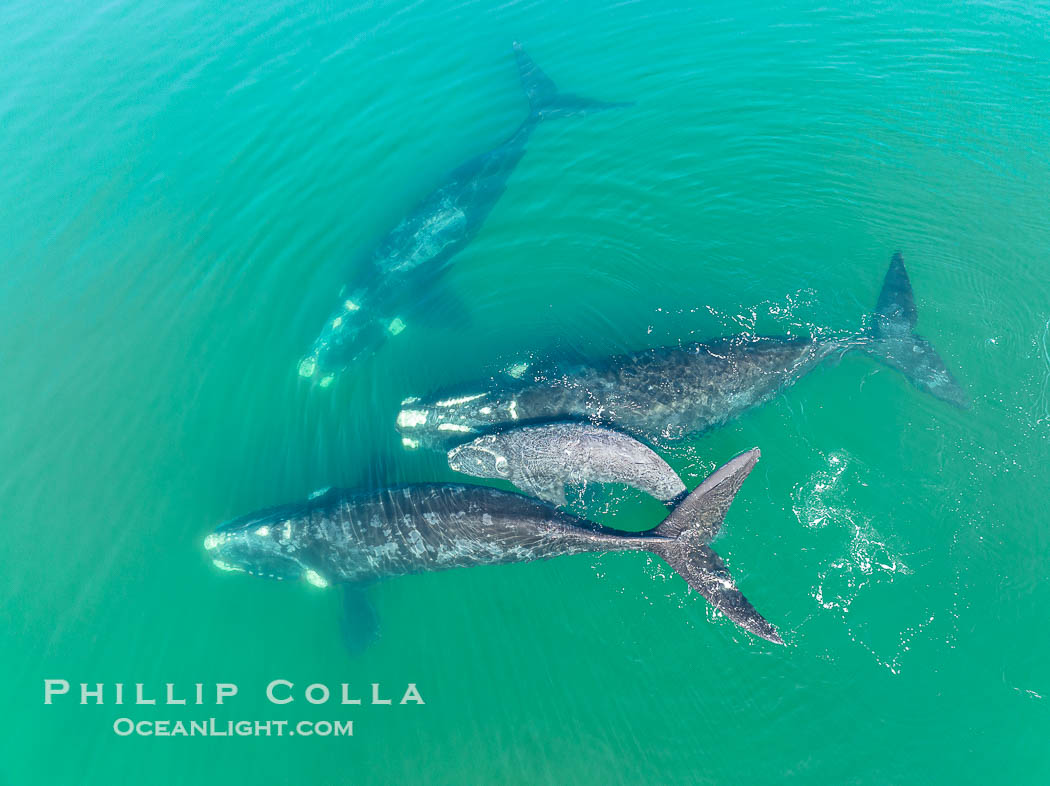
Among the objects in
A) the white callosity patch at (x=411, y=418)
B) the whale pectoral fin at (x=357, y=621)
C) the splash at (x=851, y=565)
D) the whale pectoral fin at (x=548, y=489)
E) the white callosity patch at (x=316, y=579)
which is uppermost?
the white callosity patch at (x=411, y=418)

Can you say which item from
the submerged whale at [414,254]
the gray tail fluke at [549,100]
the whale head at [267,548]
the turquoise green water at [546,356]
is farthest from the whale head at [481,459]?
the gray tail fluke at [549,100]

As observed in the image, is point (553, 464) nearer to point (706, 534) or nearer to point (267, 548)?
point (706, 534)

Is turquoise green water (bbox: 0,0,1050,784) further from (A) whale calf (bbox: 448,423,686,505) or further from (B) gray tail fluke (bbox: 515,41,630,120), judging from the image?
(A) whale calf (bbox: 448,423,686,505)

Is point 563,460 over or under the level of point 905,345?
over

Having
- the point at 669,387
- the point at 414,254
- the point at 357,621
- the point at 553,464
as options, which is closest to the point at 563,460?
the point at 553,464

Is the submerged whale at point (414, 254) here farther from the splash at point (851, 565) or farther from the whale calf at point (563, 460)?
the splash at point (851, 565)

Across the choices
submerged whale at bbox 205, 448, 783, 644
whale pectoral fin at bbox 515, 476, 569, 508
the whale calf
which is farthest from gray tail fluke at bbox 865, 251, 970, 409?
whale pectoral fin at bbox 515, 476, 569, 508
